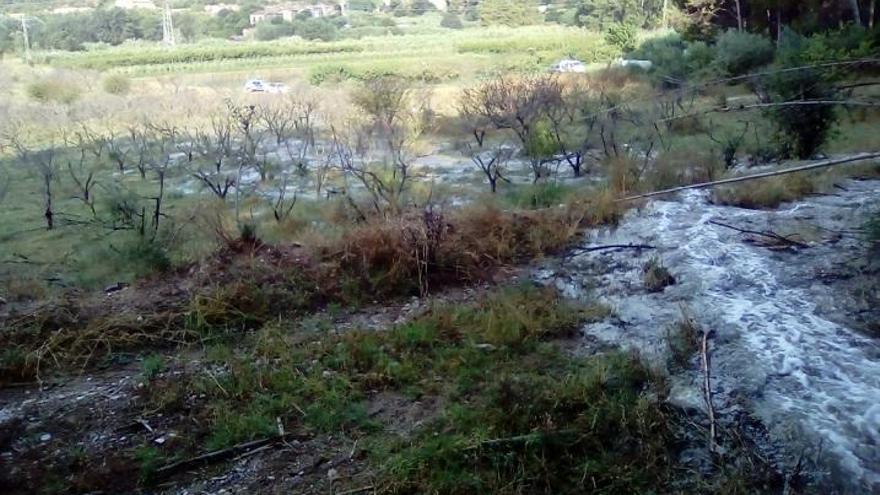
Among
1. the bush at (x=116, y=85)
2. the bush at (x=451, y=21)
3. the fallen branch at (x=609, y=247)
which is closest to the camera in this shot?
the fallen branch at (x=609, y=247)

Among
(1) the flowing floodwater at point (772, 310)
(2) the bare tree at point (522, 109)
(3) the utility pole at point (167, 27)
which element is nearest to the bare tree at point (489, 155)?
(2) the bare tree at point (522, 109)

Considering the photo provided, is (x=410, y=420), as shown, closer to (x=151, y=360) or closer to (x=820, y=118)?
(x=151, y=360)

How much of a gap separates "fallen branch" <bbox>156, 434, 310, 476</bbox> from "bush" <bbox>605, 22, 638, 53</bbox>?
1991cm

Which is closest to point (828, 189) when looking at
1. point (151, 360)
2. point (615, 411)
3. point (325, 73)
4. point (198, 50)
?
point (615, 411)

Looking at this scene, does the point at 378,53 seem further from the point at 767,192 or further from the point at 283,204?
the point at 767,192

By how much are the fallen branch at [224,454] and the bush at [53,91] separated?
11.8 meters

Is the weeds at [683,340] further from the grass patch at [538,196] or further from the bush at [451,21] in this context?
the bush at [451,21]

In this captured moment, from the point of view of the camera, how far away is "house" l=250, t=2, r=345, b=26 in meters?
21.7

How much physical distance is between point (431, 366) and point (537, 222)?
2.20m

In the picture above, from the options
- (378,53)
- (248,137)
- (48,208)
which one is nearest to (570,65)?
(378,53)

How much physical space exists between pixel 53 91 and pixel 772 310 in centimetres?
1321

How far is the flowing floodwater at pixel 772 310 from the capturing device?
302 cm

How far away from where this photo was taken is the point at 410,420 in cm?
329

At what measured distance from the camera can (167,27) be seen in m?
19.7
